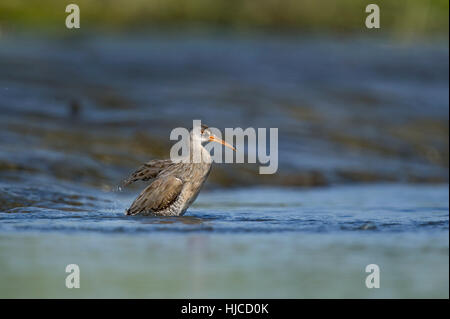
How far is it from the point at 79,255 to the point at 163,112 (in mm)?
8052

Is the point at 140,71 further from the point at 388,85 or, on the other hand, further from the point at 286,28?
the point at 286,28

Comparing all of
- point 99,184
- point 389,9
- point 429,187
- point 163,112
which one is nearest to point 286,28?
point 389,9

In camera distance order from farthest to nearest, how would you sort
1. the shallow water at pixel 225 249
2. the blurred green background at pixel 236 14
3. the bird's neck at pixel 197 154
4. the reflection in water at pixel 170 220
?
the blurred green background at pixel 236 14 < the bird's neck at pixel 197 154 < the reflection in water at pixel 170 220 < the shallow water at pixel 225 249

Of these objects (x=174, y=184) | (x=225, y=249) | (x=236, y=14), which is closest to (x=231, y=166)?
(x=174, y=184)

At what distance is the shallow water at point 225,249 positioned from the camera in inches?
297

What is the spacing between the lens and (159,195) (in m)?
10.0

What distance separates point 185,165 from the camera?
10.3 meters

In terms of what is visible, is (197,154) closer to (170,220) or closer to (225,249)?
(170,220)

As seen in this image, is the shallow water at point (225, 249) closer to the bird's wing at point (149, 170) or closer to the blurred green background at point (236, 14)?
the bird's wing at point (149, 170)

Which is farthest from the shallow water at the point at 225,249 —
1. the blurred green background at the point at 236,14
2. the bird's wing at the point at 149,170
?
the blurred green background at the point at 236,14

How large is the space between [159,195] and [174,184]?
18 cm

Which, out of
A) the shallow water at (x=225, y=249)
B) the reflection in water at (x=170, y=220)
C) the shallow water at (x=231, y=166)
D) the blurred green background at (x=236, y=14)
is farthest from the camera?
the blurred green background at (x=236, y=14)

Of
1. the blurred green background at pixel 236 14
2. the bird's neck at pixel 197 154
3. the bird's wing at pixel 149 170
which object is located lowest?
the bird's wing at pixel 149 170

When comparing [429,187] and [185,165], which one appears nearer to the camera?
[185,165]
